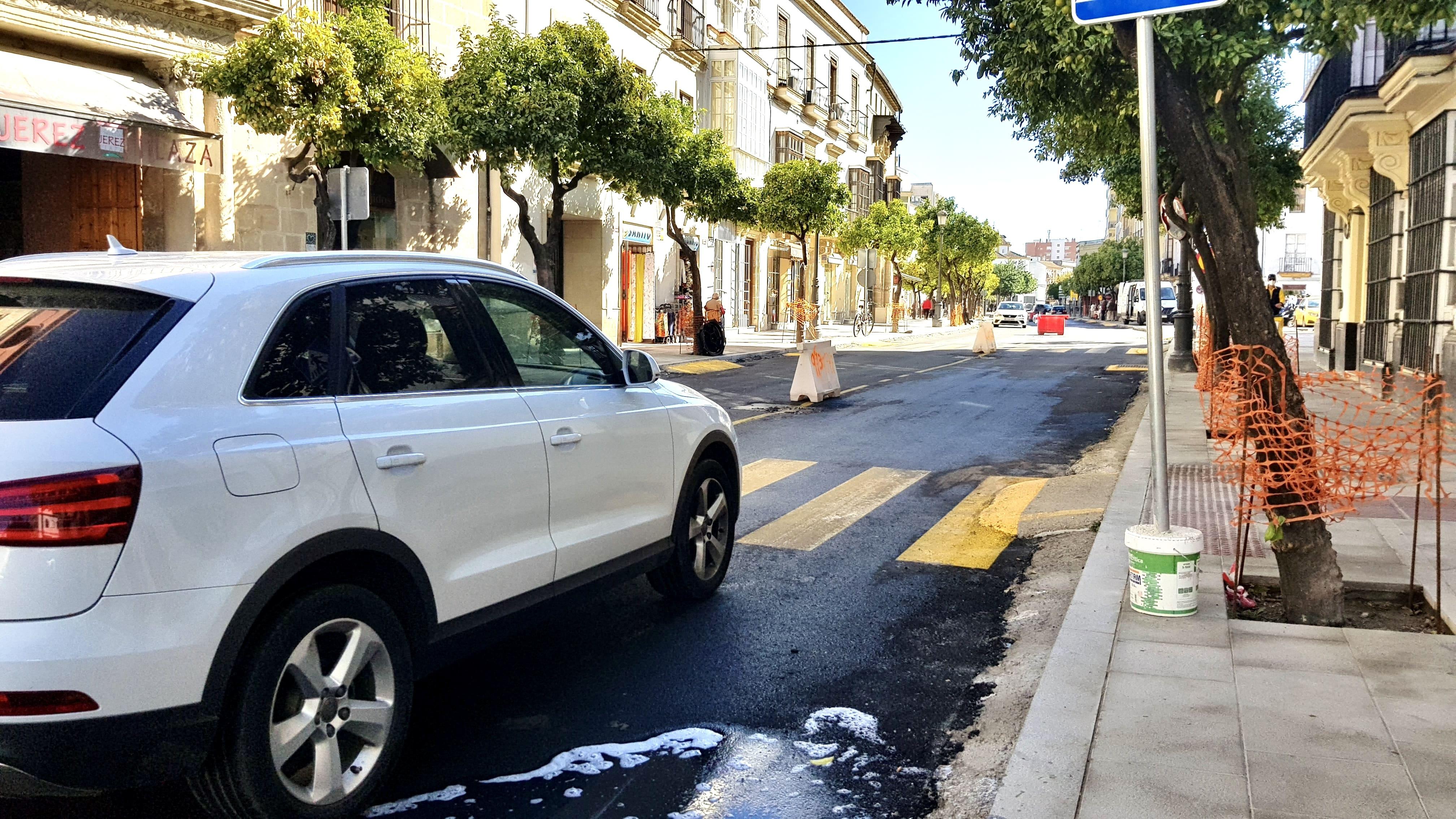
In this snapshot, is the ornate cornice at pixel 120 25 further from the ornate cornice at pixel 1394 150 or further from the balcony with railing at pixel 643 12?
the ornate cornice at pixel 1394 150

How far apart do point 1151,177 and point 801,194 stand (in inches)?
1126

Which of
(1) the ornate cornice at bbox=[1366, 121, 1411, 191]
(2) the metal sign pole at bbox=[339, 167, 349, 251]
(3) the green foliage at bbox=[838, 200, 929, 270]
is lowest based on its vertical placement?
(2) the metal sign pole at bbox=[339, 167, 349, 251]

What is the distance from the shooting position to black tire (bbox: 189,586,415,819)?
281 centimetres

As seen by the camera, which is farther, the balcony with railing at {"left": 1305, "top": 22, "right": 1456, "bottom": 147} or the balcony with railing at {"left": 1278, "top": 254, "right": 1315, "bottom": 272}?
the balcony with railing at {"left": 1278, "top": 254, "right": 1315, "bottom": 272}

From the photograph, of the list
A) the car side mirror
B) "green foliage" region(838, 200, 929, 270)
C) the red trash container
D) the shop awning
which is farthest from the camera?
the red trash container

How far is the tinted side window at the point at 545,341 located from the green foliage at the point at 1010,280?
124 m

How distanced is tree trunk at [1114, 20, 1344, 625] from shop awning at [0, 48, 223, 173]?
11.7 metres

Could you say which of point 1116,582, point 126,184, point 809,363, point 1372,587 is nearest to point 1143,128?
point 1116,582

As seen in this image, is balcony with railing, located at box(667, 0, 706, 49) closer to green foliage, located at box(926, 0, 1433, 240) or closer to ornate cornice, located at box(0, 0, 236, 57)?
ornate cornice, located at box(0, 0, 236, 57)

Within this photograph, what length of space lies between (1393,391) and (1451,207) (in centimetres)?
921

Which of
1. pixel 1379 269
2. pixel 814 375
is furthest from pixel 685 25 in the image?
pixel 1379 269

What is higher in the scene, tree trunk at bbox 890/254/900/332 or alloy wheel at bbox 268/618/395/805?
tree trunk at bbox 890/254/900/332

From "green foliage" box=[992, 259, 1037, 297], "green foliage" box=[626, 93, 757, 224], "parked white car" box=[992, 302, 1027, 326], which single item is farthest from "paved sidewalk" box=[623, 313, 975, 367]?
"green foliage" box=[992, 259, 1037, 297]

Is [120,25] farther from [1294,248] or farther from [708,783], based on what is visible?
[1294,248]
